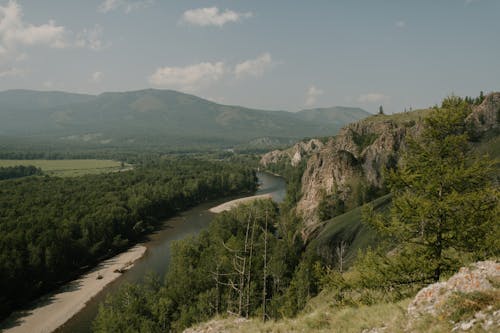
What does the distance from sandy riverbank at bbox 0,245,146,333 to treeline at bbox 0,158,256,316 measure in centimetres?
311

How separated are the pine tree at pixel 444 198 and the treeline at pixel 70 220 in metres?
53.8

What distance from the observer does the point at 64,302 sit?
4844 cm

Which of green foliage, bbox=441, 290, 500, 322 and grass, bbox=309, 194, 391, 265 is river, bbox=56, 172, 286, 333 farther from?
green foliage, bbox=441, 290, 500, 322

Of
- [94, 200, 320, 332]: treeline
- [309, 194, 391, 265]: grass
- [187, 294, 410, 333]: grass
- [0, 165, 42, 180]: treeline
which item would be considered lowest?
Answer: [94, 200, 320, 332]: treeline

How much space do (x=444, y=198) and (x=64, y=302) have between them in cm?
5324

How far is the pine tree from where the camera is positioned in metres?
12.5

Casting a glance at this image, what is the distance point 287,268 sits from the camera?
47.4 m

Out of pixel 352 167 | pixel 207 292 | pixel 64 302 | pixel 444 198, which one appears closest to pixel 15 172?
pixel 64 302

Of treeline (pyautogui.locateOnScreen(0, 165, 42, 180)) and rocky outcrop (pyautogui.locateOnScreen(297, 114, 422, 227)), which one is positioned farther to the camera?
treeline (pyautogui.locateOnScreen(0, 165, 42, 180))

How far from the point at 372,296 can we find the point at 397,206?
14.2 ft

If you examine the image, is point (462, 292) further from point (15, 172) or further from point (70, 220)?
point (15, 172)

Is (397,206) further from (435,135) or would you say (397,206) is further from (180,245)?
(180,245)

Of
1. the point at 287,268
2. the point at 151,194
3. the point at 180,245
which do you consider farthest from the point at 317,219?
the point at 151,194

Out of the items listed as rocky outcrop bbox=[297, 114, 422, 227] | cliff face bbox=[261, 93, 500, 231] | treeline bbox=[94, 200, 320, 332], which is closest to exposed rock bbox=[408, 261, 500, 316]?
treeline bbox=[94, 200, 320, 332]
